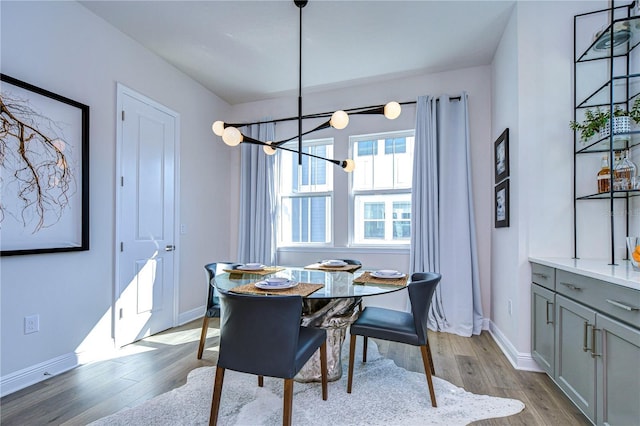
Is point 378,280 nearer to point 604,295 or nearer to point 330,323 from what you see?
point 330,323

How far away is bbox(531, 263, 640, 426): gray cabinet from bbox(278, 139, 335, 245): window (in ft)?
8.17

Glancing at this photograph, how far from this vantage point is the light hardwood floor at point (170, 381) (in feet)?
6.04

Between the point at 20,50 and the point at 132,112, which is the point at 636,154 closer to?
the point at 132,112

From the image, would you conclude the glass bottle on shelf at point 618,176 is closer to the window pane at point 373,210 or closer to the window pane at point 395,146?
the window pane at point 395,146

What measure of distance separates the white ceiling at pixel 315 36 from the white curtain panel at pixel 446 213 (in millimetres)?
566

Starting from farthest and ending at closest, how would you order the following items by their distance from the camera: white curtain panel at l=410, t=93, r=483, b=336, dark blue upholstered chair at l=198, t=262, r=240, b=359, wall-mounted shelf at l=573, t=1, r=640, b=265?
white curtain panel at l=410, t=93, r=483, b=336 < dark blue upholstered chair at l=198, t=262, r=240, b=359 < wall-mounted shelf at l=573, t=1, r=640, b=265

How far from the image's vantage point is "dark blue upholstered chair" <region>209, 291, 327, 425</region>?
148 cm

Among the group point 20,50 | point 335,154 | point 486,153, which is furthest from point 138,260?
point 486,153

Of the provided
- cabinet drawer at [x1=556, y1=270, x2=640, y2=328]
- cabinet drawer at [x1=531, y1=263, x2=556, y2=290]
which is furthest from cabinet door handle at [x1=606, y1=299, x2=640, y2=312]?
cabinet drawer at [x1=531, y1=263, x2=556, y2=290]

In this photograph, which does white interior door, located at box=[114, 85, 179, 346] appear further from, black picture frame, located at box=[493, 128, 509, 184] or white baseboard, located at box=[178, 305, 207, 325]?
black picture frame, located at box=[493, 128, 509, 184]

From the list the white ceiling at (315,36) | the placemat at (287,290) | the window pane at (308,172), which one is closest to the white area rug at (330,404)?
the placemat at (287,290)

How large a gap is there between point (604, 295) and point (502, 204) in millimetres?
1472

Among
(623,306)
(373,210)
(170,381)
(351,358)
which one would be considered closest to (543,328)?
(623,306)

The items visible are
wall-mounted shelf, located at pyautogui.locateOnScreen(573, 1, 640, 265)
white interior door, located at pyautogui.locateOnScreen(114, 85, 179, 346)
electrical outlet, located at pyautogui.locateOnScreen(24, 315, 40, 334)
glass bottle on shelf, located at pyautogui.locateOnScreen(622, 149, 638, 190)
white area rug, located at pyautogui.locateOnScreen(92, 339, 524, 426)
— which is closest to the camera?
white area rug, located at pyautogui.locateOnScreen(92, 339, 524, 426)
